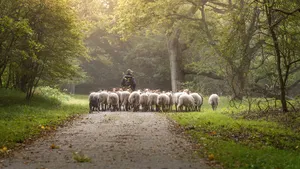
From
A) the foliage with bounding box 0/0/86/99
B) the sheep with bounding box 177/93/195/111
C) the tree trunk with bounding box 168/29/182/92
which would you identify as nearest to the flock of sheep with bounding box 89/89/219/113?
the sheep with bounding box 177/93/195/111

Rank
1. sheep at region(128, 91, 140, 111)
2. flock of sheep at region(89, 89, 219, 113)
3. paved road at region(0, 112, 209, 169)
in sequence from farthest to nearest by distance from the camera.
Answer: sheep at region(128, 91, 140, 111) → flock of sheep at region(89, 89, 219, 113) → paved road at region(0, 112, 209, 169)

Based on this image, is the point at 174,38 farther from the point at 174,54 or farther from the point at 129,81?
the point at 129,81

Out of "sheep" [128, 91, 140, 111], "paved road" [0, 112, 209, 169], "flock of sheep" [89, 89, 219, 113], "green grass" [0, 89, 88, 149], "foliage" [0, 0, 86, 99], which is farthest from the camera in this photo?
"sheep" [128, 91, 140, 111]

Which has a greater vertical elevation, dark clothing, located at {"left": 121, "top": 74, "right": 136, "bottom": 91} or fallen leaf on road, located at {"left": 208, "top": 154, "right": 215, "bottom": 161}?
dark clothing, located at {"left": 121, "top": 74, "right": 136, "bottom": 91}

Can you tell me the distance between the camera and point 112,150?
33.5ft

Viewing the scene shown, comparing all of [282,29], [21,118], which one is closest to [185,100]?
[282,29]

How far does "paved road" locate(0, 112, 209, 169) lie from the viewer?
8539mm

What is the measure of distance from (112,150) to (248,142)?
12.8 ft

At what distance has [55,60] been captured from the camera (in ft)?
74.7

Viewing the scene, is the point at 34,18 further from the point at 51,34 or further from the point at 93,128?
the point at 93,128

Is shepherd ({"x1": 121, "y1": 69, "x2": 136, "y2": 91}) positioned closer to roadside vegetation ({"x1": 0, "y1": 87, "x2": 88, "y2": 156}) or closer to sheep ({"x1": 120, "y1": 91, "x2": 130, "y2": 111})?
sheep ({"x1": 120, "y1": 91, "x2": 130, "y2": 111})

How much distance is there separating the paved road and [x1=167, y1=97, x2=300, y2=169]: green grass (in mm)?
623

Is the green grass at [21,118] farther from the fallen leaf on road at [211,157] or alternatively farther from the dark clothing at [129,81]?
the dark clothing at [129,81]

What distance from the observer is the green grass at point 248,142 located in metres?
8.59
